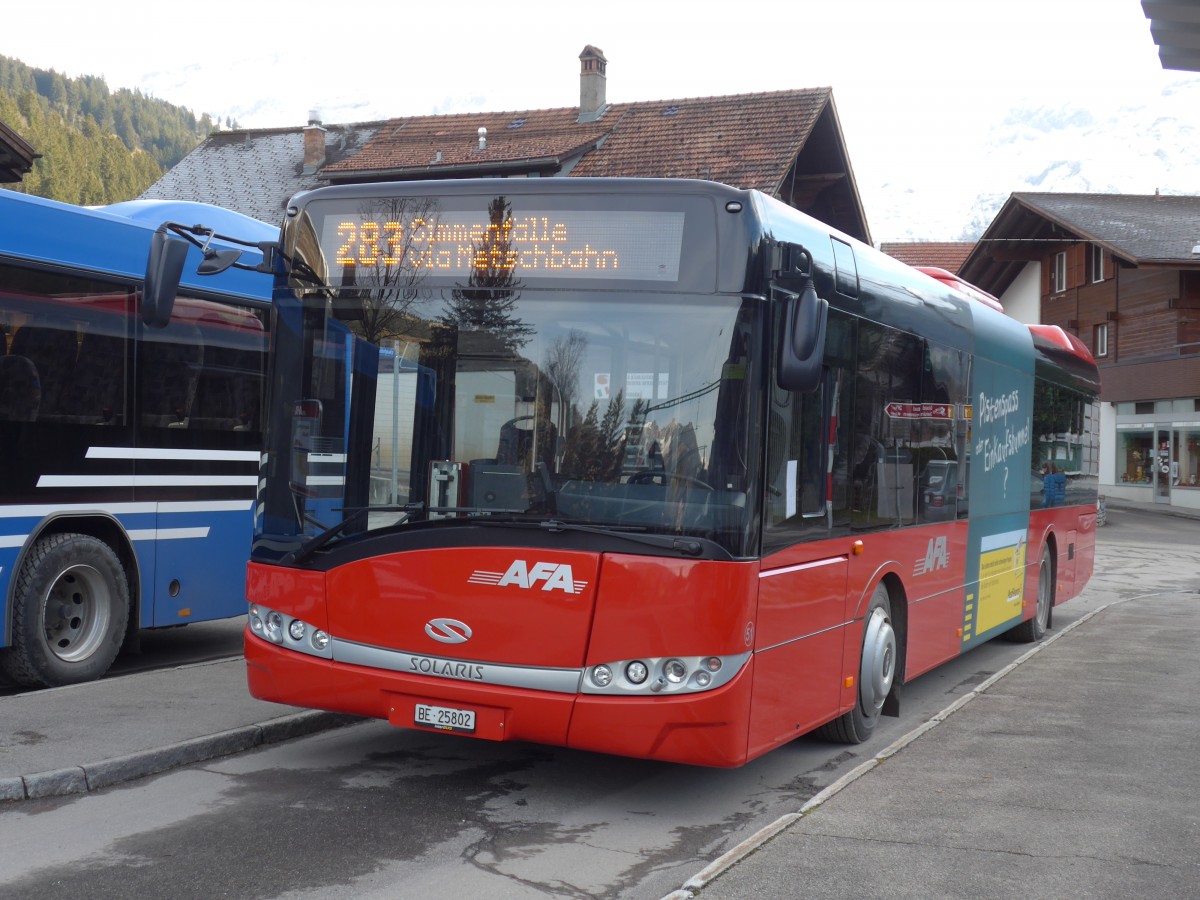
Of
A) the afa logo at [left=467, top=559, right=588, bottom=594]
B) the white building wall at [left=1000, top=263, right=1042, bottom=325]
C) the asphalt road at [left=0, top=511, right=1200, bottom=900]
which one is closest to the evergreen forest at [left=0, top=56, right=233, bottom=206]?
the white building wall at [left=1000, top=263, right=1042, bottom=325]

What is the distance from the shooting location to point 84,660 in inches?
359

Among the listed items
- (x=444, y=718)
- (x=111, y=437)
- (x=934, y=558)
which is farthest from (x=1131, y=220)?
(x=444, y=718)

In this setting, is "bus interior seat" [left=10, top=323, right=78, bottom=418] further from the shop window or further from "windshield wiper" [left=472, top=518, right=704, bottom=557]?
the shop window

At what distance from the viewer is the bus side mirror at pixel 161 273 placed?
6.89m

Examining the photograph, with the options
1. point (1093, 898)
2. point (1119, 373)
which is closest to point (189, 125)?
point (1119, 373)

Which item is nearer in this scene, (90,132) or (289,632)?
(289,632)

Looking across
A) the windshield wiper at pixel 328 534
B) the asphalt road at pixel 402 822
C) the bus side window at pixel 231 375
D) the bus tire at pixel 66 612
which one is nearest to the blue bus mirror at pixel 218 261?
the windshield wiper at pixel 328 534

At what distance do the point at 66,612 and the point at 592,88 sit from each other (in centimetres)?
3114

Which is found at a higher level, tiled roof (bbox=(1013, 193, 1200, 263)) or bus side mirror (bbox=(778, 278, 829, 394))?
tiled roof (bbox=(1013, 193, 1200, 263))

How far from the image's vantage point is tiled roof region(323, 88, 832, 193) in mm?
31828

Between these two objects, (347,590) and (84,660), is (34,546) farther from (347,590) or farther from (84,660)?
(347,590)

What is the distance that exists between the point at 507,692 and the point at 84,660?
4.27 m

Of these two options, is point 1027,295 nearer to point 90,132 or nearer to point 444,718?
point 444,718

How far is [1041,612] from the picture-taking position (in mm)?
13859
